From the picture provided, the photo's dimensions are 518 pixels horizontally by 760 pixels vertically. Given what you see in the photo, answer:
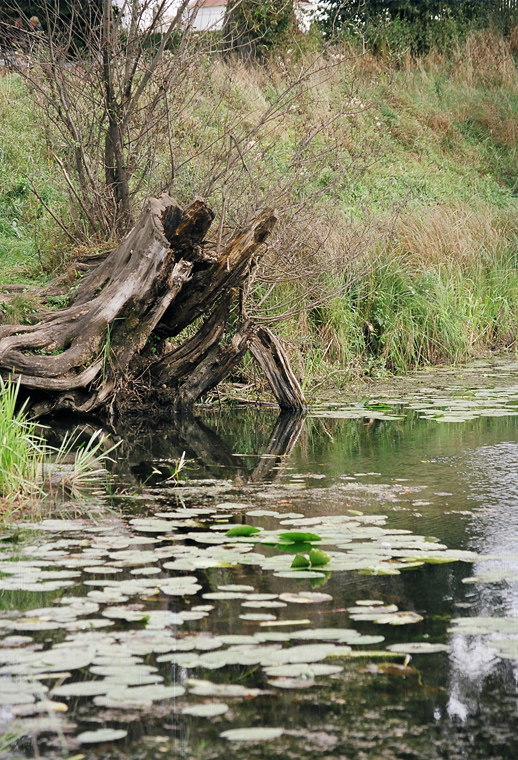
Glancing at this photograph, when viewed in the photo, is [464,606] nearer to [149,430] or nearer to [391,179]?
[149,430]

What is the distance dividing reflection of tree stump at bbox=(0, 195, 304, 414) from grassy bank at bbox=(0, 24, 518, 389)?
482mm

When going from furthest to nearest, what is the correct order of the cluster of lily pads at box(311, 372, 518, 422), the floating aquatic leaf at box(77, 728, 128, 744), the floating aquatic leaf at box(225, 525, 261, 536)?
the cluster of lily pads at box(311, 372, 518, 422) < the floating aquatic leaf at box(225, 525, 261, 536) < the floating aquatic leaf at box(77, 728, 128, 744)

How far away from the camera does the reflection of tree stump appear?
683 cm

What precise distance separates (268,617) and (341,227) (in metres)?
8.02

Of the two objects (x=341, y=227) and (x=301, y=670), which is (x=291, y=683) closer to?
(x=301, y=670)

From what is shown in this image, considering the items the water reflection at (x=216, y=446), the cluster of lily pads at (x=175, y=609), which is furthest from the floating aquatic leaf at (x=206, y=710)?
the water reflection at (x=216, y=446)

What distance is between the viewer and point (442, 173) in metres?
17.7

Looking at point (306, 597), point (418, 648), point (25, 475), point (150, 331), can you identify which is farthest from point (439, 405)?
point (418, 648)

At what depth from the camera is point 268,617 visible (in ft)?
9.49

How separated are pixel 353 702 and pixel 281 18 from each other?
1695 cm

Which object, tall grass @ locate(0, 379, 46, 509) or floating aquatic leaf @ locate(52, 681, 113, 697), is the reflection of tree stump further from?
floating aquatic leaf @ locate(52, 681, 113, 697)

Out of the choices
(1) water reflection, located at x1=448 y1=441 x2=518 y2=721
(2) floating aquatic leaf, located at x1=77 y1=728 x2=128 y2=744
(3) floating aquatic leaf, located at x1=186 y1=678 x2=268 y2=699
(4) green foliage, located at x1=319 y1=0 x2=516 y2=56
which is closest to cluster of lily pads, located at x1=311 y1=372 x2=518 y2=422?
(1) water reflection, located at x1=448 y1=441 x2=518 y2=721

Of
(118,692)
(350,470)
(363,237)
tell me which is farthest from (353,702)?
(363,237)

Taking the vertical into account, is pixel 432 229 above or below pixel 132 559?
above
